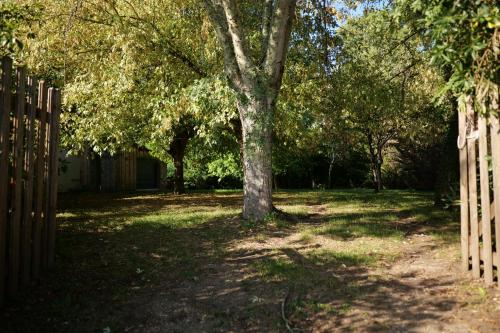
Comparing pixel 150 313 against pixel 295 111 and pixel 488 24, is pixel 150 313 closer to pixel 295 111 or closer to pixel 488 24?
pixel 488 24

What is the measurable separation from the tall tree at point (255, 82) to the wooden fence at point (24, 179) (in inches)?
159

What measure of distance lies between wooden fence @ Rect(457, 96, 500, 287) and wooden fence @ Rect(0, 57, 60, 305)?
4914mm

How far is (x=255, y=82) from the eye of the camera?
8766mm

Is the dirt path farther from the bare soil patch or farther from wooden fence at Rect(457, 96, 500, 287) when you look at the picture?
wooden fence at Rect(457, 96, 500, 287)

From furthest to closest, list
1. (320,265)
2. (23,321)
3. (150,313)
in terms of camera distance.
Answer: (320,265) < (150,313) < (23,321)

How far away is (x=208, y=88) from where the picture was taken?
856 centimetres

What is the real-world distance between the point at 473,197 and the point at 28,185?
203 inches

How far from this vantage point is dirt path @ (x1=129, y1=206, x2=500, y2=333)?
4.09 meters

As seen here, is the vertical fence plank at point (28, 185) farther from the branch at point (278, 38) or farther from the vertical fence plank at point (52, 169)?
the branch at point (278, 38)

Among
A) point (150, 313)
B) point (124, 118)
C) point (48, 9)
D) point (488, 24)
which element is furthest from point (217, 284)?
point (48, 9)

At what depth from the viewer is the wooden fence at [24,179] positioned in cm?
439

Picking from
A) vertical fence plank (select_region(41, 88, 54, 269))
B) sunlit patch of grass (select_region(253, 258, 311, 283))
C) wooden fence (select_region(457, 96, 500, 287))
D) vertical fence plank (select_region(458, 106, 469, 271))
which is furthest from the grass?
wooden fence (select_region(457, 96, 500, 287))

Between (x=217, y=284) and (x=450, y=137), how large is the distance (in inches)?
325

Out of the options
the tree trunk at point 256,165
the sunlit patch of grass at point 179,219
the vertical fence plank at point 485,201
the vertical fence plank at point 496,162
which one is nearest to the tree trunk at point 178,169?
the sunlit patch of grass at point 179,219
